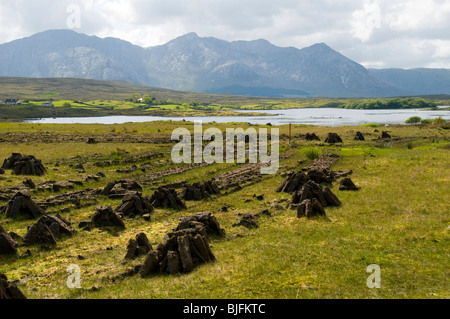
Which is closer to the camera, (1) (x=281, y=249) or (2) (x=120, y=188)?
(1) (x=281, y=249)

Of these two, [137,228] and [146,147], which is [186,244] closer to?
[137,228]

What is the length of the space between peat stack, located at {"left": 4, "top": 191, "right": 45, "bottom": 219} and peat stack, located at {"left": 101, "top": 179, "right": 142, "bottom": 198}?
6.88 m

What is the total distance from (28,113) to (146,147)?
15973cm

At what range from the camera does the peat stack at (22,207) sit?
86.2 ft

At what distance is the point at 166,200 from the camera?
99.7 feet

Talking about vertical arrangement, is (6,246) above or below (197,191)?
below

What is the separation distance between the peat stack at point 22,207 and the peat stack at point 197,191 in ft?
38.5

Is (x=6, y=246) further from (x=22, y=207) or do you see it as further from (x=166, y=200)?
(x=166, y=200)

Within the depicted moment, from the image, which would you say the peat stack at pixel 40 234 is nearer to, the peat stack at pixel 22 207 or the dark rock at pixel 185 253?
the peat stack at pixel 22 207

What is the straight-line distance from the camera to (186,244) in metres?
17.8

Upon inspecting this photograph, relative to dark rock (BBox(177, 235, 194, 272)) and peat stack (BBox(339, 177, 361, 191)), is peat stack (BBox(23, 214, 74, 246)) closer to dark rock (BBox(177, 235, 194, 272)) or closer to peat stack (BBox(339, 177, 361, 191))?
dark rock (BBox(177, 235, 194, 272))

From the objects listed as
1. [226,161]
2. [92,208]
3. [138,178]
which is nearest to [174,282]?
[92,208]

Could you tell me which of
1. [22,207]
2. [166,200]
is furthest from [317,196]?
[22,207]

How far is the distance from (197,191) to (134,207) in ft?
22.4
